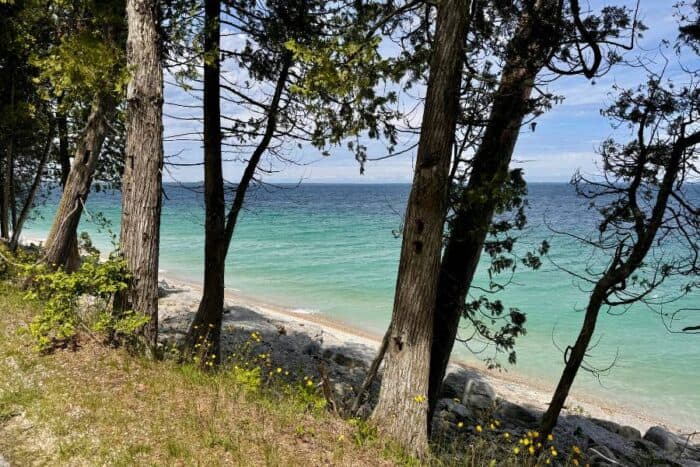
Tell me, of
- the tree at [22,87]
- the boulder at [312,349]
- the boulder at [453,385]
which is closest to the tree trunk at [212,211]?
the tree at [22,87]

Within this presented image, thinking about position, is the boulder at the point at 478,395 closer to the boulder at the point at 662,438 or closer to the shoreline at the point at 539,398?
the shoreline at the point at 539,398

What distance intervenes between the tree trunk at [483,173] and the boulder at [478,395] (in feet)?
15.1

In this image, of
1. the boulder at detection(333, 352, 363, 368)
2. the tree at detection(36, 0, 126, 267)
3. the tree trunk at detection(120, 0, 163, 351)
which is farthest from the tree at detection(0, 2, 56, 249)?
the boulder at detection(333, 352, 363, 368)

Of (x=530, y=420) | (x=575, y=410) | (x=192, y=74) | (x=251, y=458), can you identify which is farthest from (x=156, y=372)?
(x=575, y=410)

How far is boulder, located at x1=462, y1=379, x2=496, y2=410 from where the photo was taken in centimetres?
1076

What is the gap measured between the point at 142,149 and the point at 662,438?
1191 centimetres

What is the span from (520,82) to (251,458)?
512 cm

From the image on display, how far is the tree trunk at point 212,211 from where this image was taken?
7598 mm

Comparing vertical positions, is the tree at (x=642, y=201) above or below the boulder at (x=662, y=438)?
above

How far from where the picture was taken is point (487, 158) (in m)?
6.30

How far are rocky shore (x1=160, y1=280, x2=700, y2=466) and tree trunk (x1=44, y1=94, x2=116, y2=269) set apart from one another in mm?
3134

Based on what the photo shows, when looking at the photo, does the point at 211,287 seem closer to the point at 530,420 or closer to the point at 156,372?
the point at 156,372

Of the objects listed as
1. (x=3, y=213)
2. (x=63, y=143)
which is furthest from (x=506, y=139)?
(x=3, y=213)

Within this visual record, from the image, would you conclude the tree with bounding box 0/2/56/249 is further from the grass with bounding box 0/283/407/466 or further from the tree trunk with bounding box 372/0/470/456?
the tree trunk with bounding box 372/0/470/456
